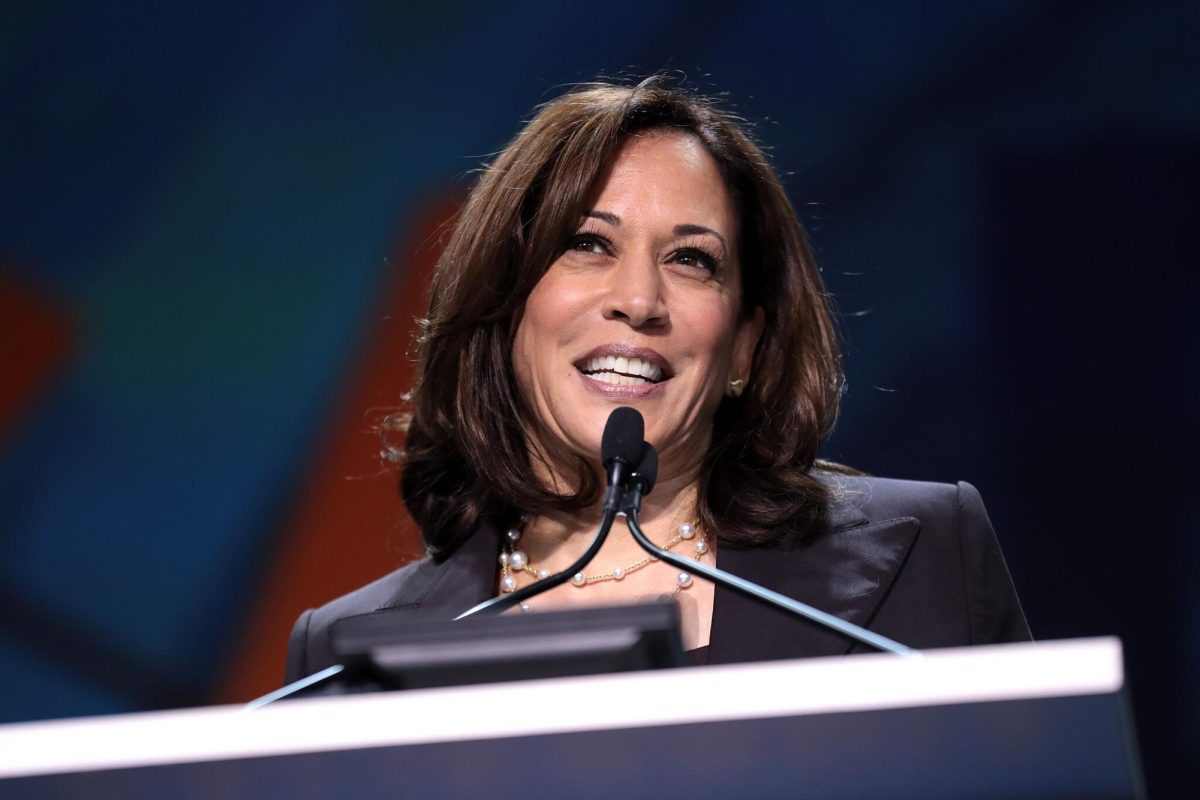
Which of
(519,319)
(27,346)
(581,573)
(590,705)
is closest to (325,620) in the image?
(581,573)

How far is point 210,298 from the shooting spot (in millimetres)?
3031

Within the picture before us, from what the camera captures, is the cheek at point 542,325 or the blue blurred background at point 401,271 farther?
the blue blurred background at point 401,271

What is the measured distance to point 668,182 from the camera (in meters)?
2.09

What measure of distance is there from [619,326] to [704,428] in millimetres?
258

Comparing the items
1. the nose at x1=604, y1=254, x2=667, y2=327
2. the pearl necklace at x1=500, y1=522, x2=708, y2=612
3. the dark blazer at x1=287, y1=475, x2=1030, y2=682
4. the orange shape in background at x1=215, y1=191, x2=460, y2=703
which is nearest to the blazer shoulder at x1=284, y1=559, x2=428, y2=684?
the dark blazer at x1=287, y1=475, x2=1030, y2=682

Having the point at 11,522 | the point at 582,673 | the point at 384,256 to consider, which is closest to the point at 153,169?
the point at 384,256

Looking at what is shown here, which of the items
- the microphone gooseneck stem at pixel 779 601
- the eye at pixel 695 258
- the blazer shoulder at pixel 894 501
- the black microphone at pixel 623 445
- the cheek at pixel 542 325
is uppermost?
the eye at pixel 695 258

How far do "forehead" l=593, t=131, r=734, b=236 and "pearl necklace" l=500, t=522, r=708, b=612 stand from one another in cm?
46

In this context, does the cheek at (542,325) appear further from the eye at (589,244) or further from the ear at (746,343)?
the ear at (746,343)

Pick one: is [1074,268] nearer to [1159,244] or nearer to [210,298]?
[1159,244]

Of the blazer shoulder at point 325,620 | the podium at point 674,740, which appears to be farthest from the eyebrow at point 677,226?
the podium at point 674,740

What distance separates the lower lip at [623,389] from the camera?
1970mm

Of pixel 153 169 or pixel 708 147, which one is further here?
pixel 153 169

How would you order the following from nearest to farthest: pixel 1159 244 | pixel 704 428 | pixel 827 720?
pixel 827 720
pixel 704 428
pixel 1159 244
